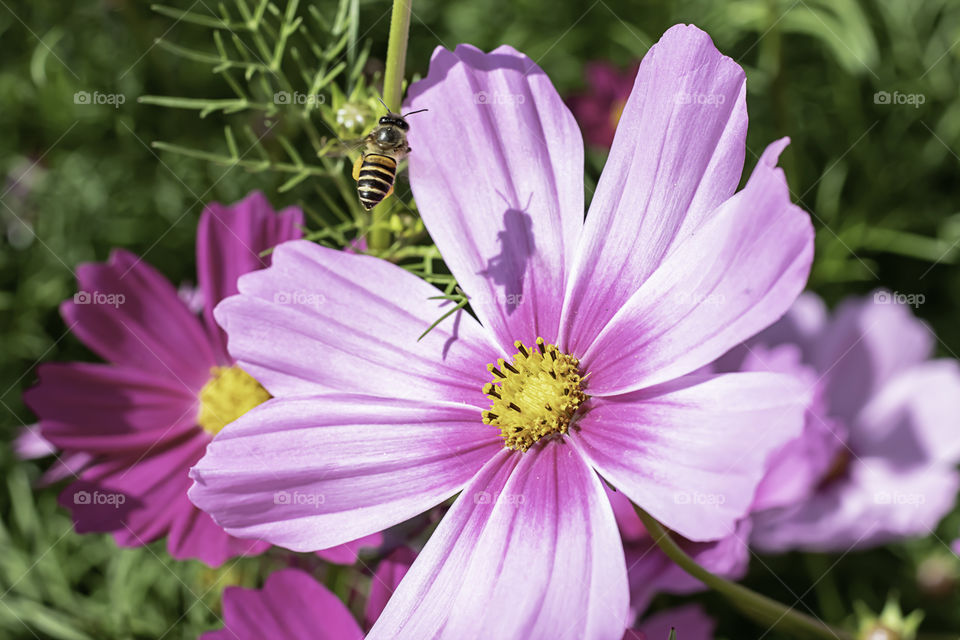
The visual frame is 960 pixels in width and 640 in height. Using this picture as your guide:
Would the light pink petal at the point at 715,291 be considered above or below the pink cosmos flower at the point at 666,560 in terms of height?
above

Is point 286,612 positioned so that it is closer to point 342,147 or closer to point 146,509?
point 146,509

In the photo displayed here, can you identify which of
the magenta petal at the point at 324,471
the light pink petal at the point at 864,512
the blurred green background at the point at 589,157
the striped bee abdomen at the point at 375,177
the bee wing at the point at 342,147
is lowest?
the light pink petal at the point at 864,512

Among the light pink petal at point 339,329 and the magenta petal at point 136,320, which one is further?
the magenta petal at point 136,320

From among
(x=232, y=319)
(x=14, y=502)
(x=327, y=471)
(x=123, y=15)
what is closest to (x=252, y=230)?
(x=232, y=319)

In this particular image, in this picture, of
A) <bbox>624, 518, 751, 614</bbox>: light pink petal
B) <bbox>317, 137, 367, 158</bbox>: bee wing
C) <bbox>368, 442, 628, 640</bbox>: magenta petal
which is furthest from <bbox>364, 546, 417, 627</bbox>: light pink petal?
<bbox>317, 137, 367, 158</bbox>: bee wing

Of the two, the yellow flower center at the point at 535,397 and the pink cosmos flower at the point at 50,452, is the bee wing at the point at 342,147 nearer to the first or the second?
the yellow flower center at the point at 535,397

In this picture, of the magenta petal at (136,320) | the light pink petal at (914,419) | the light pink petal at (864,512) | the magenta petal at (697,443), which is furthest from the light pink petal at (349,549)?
the light pink petal at (914,419)

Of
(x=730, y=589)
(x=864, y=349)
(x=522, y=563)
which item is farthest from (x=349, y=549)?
(x=864, y=349)

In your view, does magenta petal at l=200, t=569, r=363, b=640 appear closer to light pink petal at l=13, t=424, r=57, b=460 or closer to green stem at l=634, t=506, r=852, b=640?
green stem at l=634, t=506, r=852, b=640
